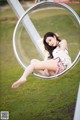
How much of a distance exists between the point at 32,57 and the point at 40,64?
7 centimetres

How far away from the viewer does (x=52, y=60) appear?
2865 mm

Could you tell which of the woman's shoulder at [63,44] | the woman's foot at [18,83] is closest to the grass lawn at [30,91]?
the woman's foot at [18,83]

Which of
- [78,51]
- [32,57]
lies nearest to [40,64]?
[32,57]

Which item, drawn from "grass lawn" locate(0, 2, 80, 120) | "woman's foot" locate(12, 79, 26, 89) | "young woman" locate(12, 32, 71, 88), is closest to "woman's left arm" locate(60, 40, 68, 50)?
"young woman" locate(12, 32, 71, 88)

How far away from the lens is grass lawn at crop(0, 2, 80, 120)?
2902 millimetres

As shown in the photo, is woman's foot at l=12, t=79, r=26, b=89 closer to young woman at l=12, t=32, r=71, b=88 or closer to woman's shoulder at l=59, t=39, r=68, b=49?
young woman at l=12, t=32, r=71, b=88

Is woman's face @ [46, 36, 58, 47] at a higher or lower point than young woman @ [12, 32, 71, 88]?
higher

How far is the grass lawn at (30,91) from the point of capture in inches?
114

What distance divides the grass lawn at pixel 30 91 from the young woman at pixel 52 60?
5 centimetres

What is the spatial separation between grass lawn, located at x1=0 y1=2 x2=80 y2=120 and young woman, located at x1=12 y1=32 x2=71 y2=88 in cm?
5

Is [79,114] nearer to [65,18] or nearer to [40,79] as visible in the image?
[40,79]

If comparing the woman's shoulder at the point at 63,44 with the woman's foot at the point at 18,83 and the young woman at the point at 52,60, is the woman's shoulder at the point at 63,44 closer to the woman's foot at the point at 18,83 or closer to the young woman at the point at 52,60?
the young woman at the point at 52,60

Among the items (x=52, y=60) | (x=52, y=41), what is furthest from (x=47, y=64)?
(x=52, y=41)

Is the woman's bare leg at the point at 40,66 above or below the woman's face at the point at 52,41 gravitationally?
below
